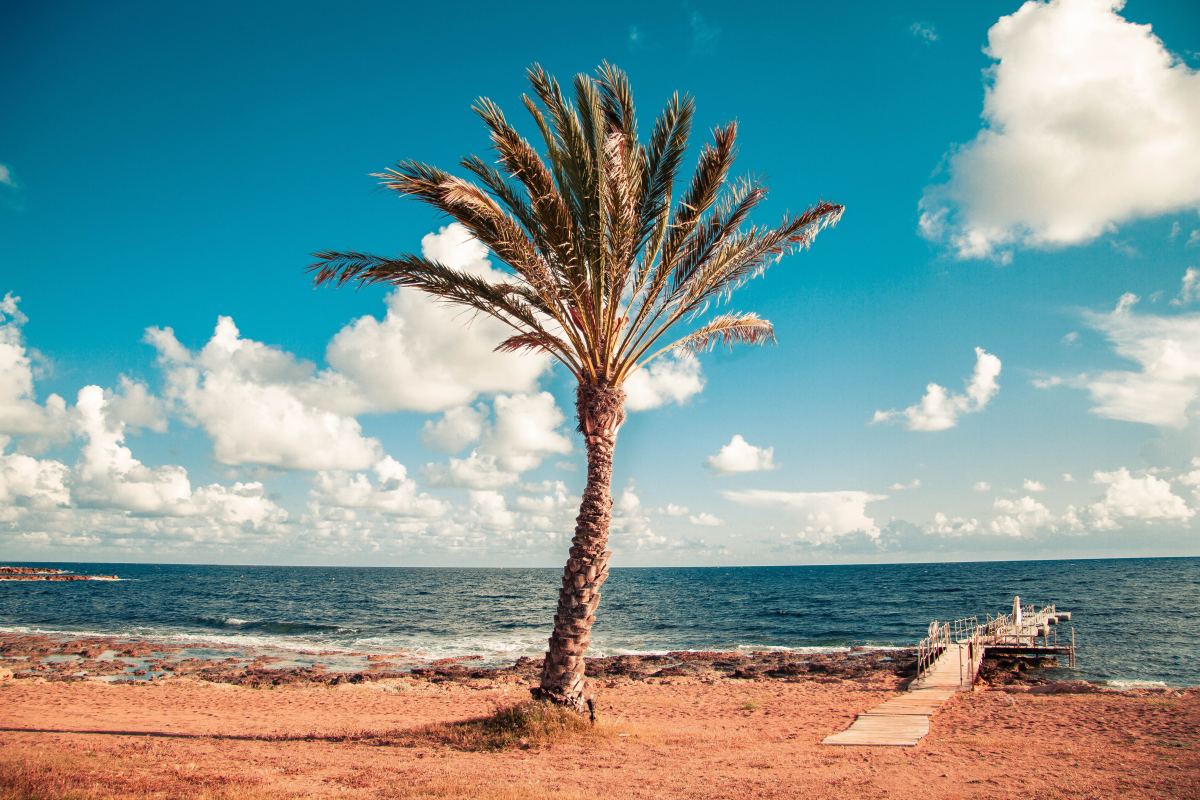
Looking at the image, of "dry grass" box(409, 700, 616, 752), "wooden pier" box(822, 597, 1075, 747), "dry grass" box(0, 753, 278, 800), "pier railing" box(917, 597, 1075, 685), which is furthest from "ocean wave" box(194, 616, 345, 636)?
"dry grass" box(0, 753, 278, 800)

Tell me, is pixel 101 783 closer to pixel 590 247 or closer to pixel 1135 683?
pixel 590 247

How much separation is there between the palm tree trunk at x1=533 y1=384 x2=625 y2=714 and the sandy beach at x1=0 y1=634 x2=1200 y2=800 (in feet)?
3.13

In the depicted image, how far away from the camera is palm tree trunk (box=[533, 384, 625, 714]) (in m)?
12.1

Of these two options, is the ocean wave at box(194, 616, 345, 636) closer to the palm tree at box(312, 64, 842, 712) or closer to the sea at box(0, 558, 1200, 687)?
the sea at box(0, 558, 1200, 687)

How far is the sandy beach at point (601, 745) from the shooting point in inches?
357

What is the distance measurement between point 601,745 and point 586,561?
3.06m

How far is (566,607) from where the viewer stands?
12.2 metres

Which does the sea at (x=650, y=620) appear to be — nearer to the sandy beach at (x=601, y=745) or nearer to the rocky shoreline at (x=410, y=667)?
the rocky shoreline at (x=410, y=667)

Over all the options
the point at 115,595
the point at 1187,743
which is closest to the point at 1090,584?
the point at 1187,743

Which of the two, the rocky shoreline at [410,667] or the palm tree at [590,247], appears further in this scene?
the rocky shoreline at [410,667]

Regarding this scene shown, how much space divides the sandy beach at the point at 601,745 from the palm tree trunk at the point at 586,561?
37.6 inches

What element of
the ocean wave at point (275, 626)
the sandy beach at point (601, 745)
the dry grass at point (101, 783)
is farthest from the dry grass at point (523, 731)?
the ocean wave at point (275, 626)

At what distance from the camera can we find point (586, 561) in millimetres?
12258

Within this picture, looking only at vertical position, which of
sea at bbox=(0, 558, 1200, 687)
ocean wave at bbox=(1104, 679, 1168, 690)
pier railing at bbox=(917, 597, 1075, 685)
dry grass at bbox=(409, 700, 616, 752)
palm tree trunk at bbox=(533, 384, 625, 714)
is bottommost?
sea at bbox=(0, 558, 1200, 687)
